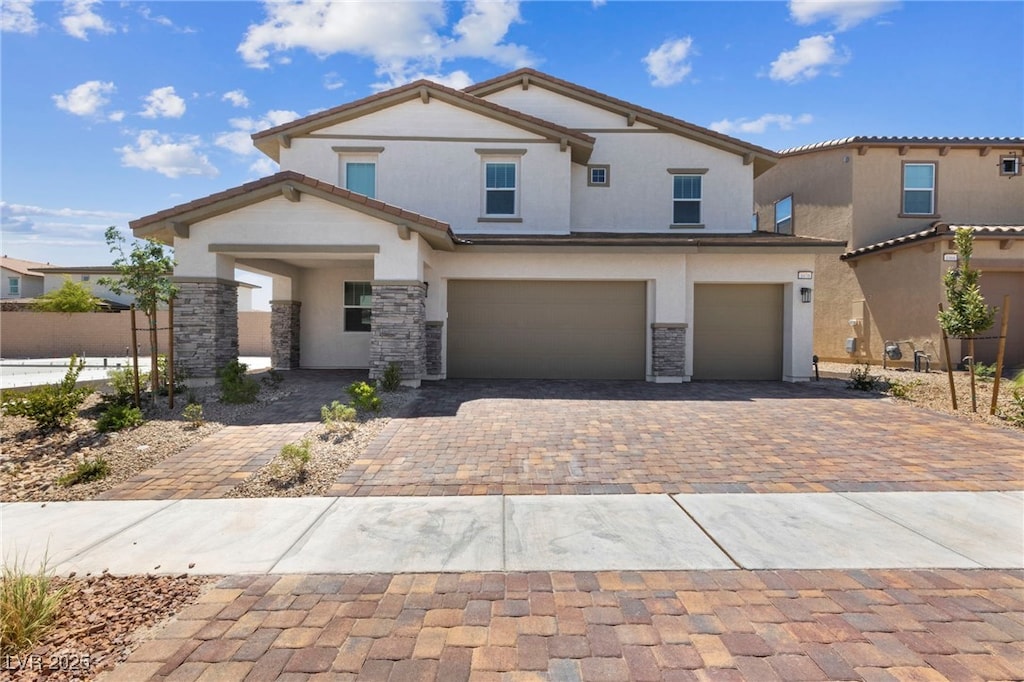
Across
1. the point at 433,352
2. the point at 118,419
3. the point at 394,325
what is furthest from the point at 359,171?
the point at 118,419

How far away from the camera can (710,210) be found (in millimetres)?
15945

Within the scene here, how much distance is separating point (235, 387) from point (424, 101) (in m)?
9.71

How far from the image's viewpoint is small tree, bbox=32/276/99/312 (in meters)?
28.0

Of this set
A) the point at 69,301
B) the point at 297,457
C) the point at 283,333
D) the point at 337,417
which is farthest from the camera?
the point at 69,301

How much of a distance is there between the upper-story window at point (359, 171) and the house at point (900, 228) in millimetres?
15645

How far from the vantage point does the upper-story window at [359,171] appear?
14797mm

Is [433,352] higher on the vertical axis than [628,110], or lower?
lower

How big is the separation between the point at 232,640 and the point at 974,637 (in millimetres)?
4675

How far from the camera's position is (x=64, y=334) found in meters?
24.6

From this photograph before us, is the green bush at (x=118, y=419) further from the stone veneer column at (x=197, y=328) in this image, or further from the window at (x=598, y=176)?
the window at (x=598, y=176)

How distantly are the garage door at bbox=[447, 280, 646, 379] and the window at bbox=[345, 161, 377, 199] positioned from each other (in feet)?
13.7

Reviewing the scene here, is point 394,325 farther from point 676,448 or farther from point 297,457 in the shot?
point 676,448

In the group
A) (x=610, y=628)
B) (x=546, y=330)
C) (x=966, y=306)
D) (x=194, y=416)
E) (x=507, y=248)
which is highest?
(x=507, y=248)

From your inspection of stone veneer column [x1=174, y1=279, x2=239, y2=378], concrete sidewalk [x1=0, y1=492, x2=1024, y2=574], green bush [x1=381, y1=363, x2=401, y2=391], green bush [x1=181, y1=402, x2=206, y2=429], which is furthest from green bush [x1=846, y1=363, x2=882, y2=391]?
stone veneer column [x1=174, y1=279, x2=239, y2=378]
